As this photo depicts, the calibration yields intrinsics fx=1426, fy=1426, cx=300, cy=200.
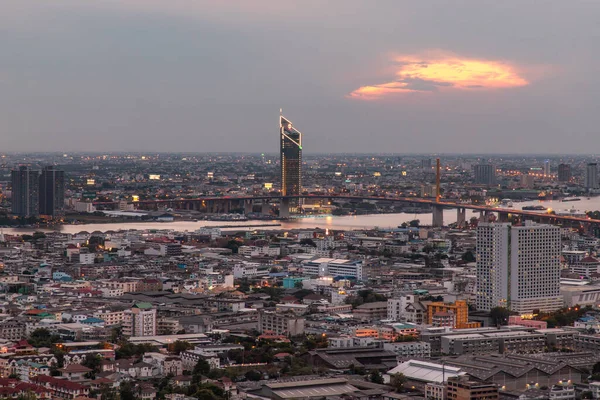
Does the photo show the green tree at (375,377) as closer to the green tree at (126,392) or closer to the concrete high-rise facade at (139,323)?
the green tree at (126,392)

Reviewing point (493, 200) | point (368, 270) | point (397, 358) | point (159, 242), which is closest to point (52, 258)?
point (159, 242)

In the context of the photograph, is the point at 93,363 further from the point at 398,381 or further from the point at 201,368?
the point at 398,381

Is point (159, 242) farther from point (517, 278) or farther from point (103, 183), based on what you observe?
point (103, 183)

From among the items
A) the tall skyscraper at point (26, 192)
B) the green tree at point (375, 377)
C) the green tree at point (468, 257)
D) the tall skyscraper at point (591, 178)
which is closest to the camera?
the green tree at point (375, 377)

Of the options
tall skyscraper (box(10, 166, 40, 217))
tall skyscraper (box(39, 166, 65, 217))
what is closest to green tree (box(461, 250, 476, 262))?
tall skyscraper (box(39, 166, 65, 217))

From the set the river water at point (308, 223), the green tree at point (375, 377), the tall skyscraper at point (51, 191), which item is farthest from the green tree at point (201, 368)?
the tall skyscraper at point (51, 191)

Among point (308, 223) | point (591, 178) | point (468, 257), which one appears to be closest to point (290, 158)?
point (308, 223)
